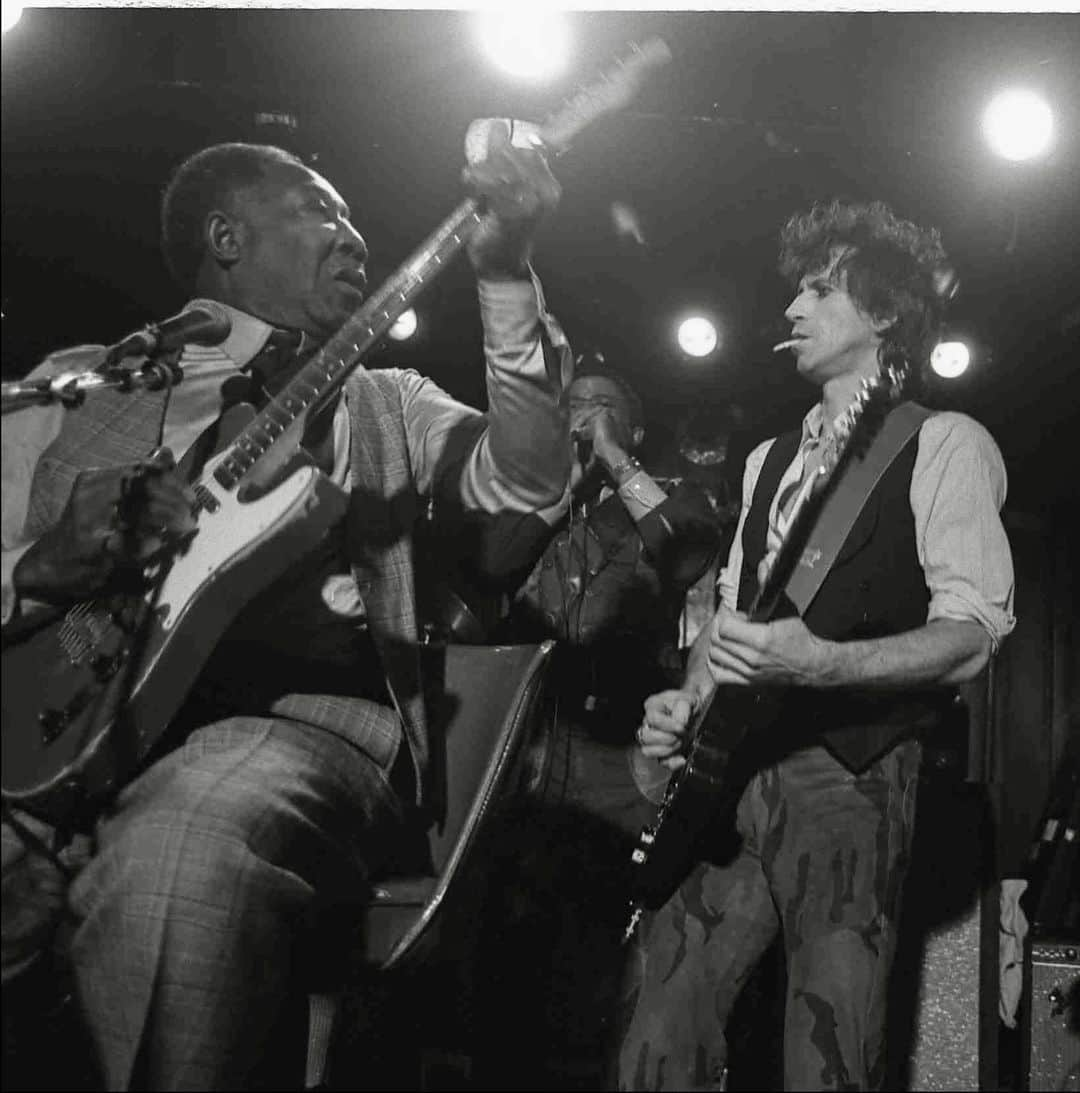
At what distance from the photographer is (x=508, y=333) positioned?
1.82 metres

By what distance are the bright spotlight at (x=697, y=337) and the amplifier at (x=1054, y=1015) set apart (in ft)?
5.26

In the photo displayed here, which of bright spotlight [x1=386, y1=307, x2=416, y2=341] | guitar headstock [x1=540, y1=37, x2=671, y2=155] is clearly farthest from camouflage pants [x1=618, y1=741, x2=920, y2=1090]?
bright spotlight [x1=386, y1=307, x2=416, y2=341]

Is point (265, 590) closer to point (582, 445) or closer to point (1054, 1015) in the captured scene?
point (582, 445)

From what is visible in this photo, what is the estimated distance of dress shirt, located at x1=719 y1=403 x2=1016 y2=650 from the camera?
74.2 inches

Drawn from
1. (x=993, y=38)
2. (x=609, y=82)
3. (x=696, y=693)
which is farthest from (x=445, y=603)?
(x=993, y=38)

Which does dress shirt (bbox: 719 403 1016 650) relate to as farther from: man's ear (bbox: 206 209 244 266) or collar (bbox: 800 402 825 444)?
man's ear (bbox: 206 209 244 266)

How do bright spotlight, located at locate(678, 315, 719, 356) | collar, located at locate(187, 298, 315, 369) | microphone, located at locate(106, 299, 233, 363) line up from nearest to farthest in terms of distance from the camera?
microphone, located at locate(106, 299, 233, 363) → collar, located at locate(187, 298, 315, 369) → bright spotlight, located at locate(678, 315, 719, 356)

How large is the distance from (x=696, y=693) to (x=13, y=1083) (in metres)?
1.26

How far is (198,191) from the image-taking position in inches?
86.4

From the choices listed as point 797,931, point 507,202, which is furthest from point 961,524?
point 507,202

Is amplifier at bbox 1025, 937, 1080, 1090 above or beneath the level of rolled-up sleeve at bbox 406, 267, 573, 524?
beneath

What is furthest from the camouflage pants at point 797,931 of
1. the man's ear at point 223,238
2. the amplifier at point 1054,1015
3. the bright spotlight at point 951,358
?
the bright spotlight at point 951,358

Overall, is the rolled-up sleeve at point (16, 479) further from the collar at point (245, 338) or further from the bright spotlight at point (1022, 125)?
the bright spotlight at point (1022, 125)

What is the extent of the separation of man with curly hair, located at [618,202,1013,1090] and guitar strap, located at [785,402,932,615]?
14 mm
